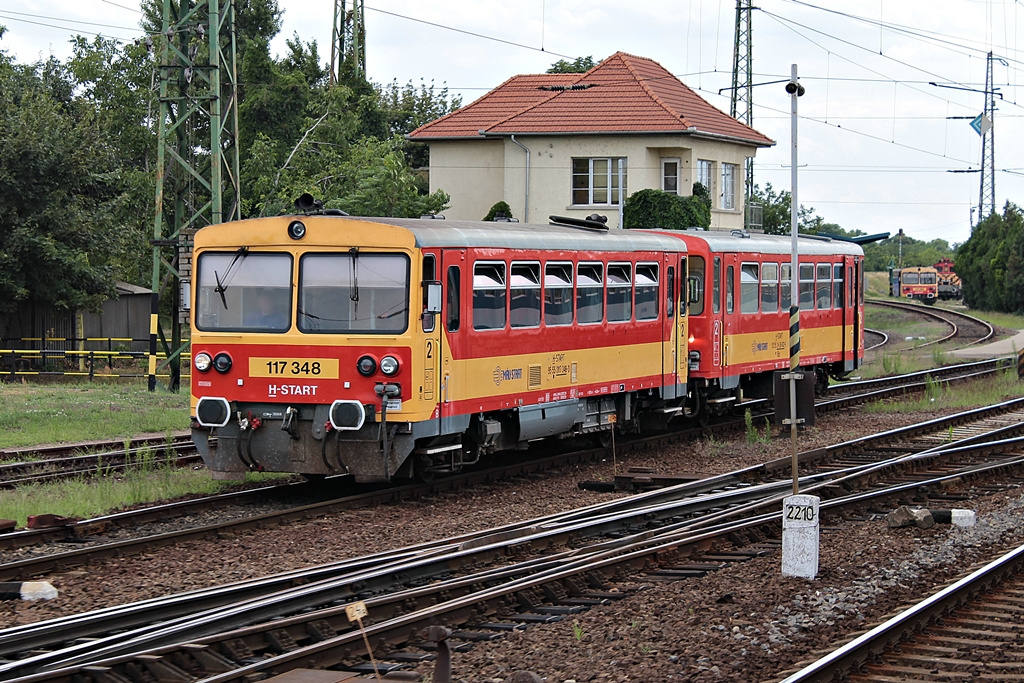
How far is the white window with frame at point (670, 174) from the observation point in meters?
40.2

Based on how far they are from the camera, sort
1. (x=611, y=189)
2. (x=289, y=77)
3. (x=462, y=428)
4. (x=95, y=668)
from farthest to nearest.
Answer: (x=289, y=77), (x=611, y=189), (x=462, y=428), (x=95, y=668)

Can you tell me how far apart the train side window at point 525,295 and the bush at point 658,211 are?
70.6 feet

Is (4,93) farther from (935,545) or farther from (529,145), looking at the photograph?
(935,545)

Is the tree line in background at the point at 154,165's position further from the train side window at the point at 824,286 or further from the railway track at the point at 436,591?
the railway track at the point at 436,591

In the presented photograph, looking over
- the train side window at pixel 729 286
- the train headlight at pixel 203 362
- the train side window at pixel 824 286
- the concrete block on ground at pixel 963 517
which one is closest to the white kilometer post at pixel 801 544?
the concrete block on ground at pixel 963 517

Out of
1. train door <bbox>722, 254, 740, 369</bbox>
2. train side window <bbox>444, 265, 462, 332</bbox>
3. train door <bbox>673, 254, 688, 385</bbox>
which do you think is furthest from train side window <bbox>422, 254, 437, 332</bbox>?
train door <bbox>722, 254, 740, 369</bbox>

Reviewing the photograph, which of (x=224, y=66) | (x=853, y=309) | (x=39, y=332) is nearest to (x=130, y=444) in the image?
(x=224, y=66)

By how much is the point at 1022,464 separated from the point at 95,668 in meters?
12.7

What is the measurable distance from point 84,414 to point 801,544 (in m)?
13.7

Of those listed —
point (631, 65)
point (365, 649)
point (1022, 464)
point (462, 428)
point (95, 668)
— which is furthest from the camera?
point (631, 65)

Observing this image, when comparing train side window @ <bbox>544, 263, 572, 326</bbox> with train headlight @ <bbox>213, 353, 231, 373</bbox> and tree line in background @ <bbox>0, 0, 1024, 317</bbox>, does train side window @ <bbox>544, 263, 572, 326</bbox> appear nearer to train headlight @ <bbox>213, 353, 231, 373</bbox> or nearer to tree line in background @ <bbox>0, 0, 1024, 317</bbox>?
train headlight @ <bbox>213, 353, 231, 373</bbox>

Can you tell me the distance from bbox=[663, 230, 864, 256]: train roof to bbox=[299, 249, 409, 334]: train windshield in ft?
24.6

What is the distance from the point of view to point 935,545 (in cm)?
1140

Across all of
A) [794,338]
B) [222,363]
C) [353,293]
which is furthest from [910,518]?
[222,363]
